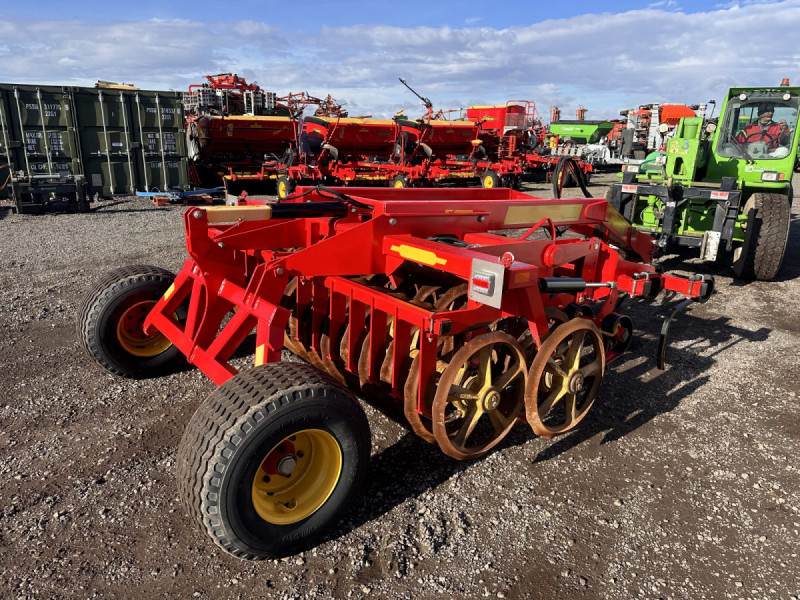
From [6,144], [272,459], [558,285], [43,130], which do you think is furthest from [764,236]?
[6,144]

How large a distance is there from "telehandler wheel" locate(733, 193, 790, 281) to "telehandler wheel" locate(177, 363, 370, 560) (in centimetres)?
653

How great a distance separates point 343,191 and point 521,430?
198cm

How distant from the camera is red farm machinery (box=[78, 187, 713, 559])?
93.6 inches

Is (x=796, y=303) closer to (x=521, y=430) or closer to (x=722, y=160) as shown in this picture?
(x=722, y=160)

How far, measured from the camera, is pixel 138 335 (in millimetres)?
4027

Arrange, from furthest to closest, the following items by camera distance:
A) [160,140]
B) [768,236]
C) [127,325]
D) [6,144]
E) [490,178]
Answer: [490,178]
[160,140]
[6,144]
[768,236]
[127,325]

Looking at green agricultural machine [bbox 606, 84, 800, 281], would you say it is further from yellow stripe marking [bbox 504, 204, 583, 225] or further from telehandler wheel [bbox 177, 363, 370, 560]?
telehandler wheel [bbox 177, 363, 370, 560]

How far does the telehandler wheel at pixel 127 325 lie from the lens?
3769mm

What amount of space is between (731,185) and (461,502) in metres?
5.74

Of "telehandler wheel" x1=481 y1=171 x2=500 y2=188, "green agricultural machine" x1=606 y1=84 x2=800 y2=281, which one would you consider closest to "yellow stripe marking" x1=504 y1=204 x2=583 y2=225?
"green agricultural machine" x1=606 y1=84 x2=800 y2=281

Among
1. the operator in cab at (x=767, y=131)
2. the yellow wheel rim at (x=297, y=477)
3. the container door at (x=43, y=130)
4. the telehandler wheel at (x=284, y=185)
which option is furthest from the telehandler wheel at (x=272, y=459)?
the container door at (x=43, y=130)

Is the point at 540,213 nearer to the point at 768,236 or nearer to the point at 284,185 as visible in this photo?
the point at 768,236

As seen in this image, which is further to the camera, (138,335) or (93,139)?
(93,139)

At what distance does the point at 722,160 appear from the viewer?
811cm
